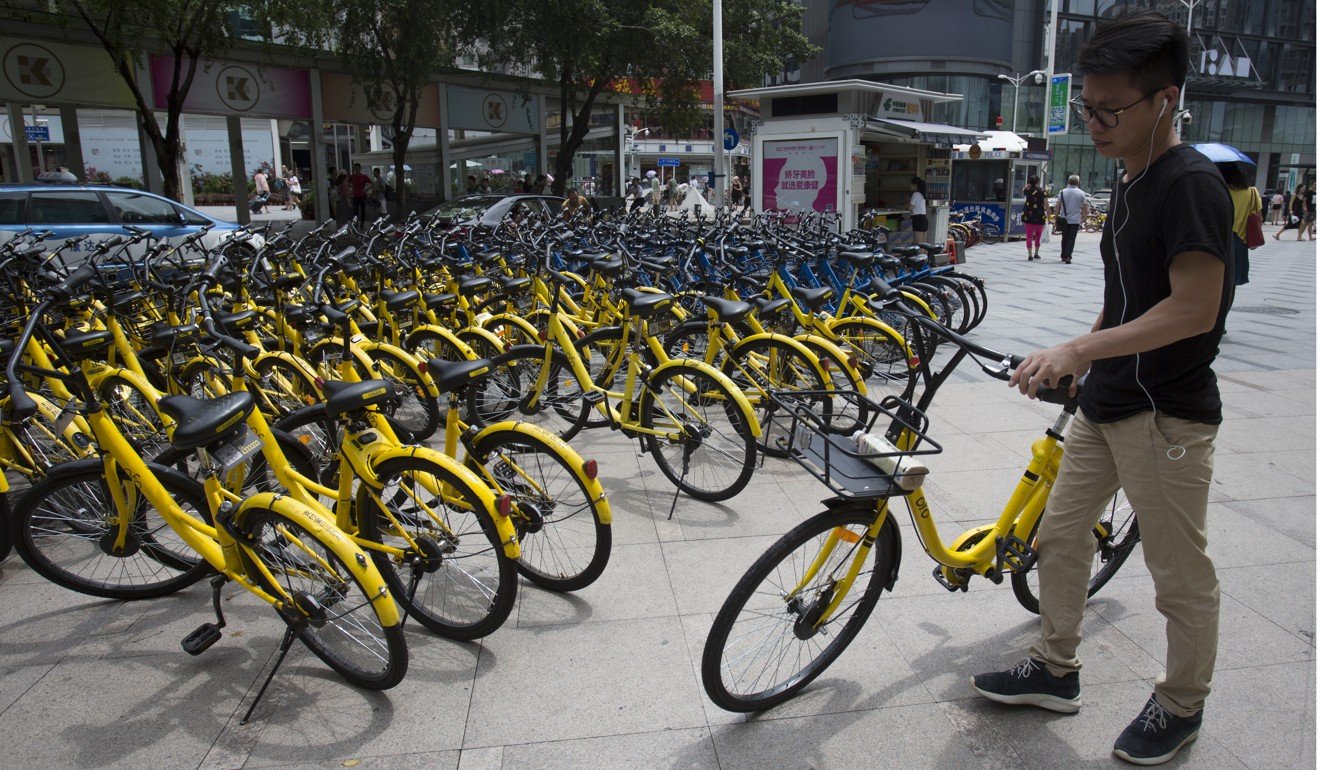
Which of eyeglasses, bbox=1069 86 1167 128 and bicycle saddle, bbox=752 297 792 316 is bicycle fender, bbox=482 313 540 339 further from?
eyeglasses, bbox=1069 86 1167 128

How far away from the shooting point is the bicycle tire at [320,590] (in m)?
2.59

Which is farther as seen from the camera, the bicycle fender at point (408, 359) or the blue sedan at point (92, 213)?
the blue sedan at point (92, 213)

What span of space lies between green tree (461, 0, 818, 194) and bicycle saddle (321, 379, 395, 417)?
50.1 feet

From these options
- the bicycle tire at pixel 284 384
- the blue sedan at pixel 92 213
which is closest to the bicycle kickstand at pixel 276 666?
the bicycle tire at pixel 284 384

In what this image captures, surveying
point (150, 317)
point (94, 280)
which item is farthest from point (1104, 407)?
point (150, 317)

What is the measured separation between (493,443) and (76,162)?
16756 mm

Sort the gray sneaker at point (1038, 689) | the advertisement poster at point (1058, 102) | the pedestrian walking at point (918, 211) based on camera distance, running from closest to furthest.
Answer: the gray sneaker at point (1038, 689) → the pedestrian walking at point (918, 211) → the advertisement poster at point (1058, 102)

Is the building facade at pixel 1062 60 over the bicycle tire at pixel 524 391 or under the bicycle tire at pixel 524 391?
over

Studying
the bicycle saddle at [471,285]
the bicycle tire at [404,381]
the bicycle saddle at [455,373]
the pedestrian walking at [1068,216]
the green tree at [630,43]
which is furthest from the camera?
the green tree at [630,43]

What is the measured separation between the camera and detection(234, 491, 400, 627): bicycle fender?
2436 mm

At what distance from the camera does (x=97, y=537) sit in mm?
3180

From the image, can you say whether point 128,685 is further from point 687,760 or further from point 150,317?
point 150,317

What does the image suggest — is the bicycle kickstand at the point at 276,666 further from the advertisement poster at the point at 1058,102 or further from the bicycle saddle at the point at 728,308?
the advertisement poster at the point at 1058,102

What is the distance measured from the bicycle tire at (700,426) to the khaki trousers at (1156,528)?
1725mm
